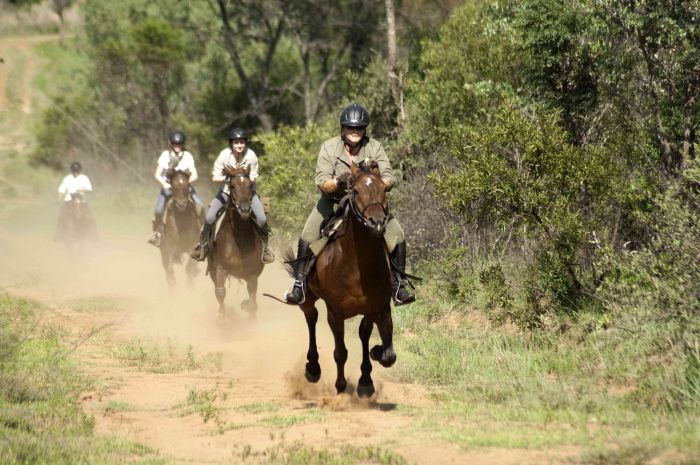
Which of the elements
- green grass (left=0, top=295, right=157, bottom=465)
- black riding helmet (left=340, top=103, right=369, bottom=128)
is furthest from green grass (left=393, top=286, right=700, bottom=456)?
black riding helmet (left=340, top=103, right=369, bottom=128)

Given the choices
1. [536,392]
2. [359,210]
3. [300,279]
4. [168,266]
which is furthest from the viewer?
[168,266]

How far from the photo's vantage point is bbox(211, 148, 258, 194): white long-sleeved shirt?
16.1 m

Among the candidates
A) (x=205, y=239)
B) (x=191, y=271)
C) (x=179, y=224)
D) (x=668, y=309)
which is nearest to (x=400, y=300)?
(x=668, y=309)

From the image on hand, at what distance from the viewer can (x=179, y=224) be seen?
65.1ft

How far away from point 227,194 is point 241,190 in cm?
94

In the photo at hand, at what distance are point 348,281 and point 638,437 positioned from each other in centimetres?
346

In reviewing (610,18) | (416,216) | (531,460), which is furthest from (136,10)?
(531,460)

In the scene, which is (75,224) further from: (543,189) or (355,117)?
(355,117)

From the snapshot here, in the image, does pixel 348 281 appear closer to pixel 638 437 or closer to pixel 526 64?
pixel 638 437

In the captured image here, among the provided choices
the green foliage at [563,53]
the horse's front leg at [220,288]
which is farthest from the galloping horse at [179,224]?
the green foliage at [563,53]

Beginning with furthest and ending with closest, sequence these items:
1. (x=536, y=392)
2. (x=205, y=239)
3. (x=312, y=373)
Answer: (x=205, y=239) → (x=312, y=373) → (x=536, y=392)

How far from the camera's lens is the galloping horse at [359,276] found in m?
9.36

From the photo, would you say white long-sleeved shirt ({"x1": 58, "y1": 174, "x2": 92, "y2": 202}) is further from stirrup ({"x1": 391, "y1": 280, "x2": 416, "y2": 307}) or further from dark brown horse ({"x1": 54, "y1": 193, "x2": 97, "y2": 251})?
stirrup ({"x1": 391, "y1": 280, "x2": 416, "y2": 307})

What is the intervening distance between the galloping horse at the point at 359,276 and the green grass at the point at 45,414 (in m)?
2.69
